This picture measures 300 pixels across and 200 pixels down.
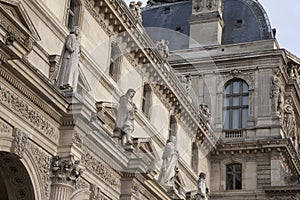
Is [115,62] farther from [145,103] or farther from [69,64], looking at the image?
[69,64]

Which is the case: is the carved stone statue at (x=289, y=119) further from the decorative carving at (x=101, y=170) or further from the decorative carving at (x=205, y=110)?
the decorative carving at (x=101, y=170)

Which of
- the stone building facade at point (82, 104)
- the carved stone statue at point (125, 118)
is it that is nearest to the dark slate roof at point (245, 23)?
the stone building facade at point (82, 104)

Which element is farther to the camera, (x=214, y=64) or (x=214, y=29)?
(x=214, y=29)

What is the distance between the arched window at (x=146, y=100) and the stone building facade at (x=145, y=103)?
5 cm

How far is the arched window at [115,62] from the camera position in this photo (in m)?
27.3

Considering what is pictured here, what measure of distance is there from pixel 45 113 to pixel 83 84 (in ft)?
22.6

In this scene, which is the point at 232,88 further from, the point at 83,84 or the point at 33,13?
the point at 33,13

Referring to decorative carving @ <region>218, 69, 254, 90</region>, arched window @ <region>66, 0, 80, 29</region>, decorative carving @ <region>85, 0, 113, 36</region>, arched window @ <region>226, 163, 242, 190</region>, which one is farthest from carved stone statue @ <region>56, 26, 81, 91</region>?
decorative carving @ <region>218, 69, 254, 90</region>

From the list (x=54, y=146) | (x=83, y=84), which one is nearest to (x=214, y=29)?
(x=83, y=84)

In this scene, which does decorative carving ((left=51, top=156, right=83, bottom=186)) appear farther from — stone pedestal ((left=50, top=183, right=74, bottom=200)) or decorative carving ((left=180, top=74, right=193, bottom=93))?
decorative carving ((left=180, top=74, right=193, bottom=93))

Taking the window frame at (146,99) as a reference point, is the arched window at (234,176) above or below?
below

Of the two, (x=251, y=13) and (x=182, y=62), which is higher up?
(x=251, y=13)

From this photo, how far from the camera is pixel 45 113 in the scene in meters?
16.5

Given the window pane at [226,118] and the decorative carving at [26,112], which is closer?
the decorative carving at [26,112]
